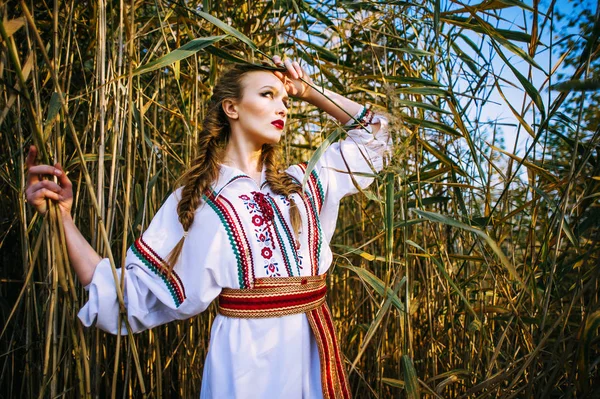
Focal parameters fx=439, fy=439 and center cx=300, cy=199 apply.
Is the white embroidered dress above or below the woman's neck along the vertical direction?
below

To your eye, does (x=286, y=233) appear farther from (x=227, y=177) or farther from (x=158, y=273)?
(x=158, y=273)

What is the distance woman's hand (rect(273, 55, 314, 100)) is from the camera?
1161 millimetres

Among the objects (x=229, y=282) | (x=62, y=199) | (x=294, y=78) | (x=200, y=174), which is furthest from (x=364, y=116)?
(x=62, y=199)

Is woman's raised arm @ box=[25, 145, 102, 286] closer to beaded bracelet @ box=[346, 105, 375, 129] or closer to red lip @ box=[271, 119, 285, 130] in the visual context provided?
red lip @ box=[271, 119, 285, 130]

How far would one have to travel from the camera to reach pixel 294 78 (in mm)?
1186

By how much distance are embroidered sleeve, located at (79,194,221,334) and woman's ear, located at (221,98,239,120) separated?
0.35 m

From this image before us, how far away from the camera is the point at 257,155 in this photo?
128 cm

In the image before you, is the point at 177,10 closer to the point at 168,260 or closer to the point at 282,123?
the point at 282,123

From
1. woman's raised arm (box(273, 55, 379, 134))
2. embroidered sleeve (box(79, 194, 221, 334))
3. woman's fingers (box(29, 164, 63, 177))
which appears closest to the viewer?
woman's fingers (box(29, 164, 63, 177))

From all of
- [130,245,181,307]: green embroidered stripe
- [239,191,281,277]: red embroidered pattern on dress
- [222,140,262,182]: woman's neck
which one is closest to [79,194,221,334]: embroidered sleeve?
[130,245,181,307]: green embroidered stripe

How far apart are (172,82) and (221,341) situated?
1.11m

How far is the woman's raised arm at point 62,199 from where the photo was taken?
924mm

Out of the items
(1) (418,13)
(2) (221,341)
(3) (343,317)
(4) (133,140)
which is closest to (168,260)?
(2) (221,341)

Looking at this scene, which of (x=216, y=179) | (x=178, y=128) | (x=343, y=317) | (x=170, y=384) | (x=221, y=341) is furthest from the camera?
(x=178, y=128)
